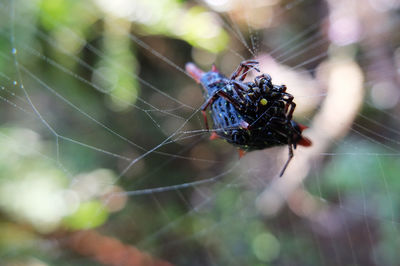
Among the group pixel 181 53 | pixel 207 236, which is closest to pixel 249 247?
pixel 207 236

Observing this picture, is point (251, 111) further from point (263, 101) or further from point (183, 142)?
point (183, 142)

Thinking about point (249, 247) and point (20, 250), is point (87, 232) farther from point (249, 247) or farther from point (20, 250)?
point (249, 247)

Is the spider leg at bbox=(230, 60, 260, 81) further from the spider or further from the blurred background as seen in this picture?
the blurred background

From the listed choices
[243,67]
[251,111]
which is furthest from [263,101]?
[243,67]

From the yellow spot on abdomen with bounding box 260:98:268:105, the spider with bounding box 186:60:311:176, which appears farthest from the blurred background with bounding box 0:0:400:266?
the yellow spot on abdomen with bounding box 260:98:268:105

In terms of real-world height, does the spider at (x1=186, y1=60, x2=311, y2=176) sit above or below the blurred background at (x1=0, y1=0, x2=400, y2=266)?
below

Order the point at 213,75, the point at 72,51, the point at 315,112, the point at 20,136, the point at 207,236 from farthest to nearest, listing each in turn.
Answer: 1. the point at 207,236
2. the point at 315,112
3. the point at 20,136
4. the point at 72,51
5. the point at 213,75
